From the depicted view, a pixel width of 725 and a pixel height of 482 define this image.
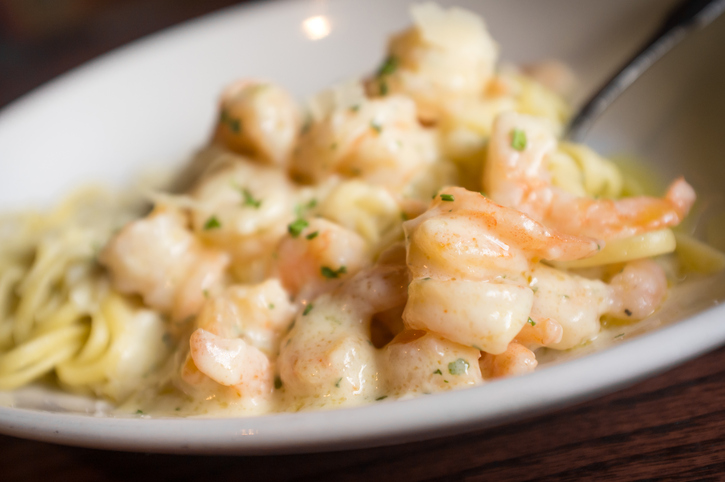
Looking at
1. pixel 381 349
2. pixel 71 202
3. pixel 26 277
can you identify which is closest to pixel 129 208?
pixel 71 202

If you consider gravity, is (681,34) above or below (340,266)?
above

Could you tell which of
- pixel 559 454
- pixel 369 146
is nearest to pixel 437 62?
pixel 369 146

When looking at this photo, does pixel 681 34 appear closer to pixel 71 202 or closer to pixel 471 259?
pixel 471 259

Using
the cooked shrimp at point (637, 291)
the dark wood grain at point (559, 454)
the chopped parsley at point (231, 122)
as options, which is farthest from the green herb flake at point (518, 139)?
the chopped parsley at point (231, 122)

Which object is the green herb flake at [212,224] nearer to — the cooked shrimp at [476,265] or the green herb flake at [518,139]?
the cooked shrimp at [476,265]

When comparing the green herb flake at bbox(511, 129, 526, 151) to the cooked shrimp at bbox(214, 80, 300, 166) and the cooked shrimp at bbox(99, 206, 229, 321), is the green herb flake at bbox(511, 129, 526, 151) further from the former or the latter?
the cooked shrimp at bbox(99, 206, 229, 321)

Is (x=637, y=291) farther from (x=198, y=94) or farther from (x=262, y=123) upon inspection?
(x=198, y=94)

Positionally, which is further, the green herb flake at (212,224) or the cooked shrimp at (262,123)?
the cooked shrimp at (262,123)
